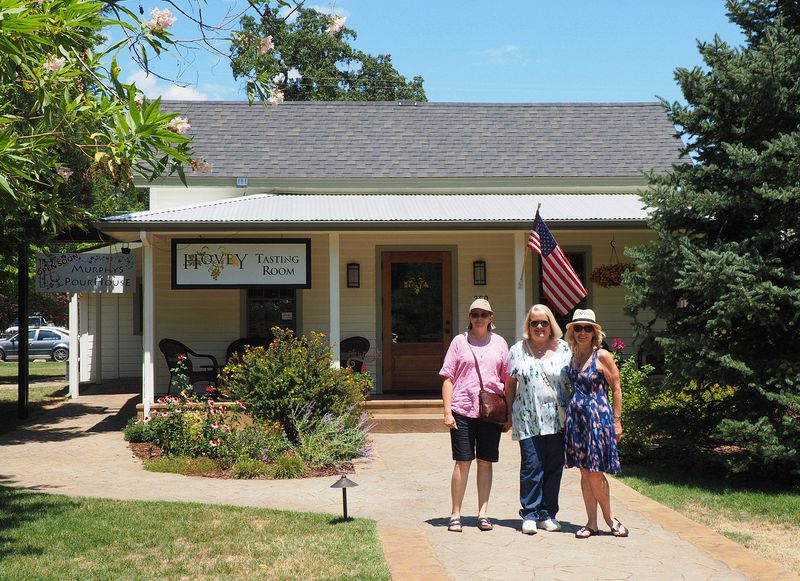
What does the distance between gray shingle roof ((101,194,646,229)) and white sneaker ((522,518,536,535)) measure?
5275 mm

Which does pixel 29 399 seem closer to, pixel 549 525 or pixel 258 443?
pixel 258 443

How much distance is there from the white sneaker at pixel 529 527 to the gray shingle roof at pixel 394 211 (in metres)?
5.28

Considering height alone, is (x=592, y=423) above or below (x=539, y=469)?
above

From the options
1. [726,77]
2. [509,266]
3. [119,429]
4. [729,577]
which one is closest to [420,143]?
[509,266]

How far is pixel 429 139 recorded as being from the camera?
1711 cm

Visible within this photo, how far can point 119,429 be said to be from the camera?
12.7 m

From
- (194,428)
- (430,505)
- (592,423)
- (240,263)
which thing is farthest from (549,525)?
(240,263)

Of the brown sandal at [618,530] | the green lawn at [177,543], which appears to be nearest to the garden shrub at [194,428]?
the green lawn at [177,543]

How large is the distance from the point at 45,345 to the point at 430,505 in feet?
102

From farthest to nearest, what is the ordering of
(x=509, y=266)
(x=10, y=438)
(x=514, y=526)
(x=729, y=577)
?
(x=509, y=266) → (x=10, y=438) → (x=514, y=526) → (x=729, y=577)

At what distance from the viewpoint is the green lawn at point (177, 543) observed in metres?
5.76

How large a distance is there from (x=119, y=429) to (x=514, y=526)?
767 centimetres

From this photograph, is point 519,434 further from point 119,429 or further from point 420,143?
point 420,143

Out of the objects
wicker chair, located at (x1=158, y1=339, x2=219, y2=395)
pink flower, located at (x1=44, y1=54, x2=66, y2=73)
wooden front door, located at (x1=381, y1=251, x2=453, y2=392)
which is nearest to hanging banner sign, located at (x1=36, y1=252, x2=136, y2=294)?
wicker chair, located at (x1=158, y1=339, x2=219, y2=395)
